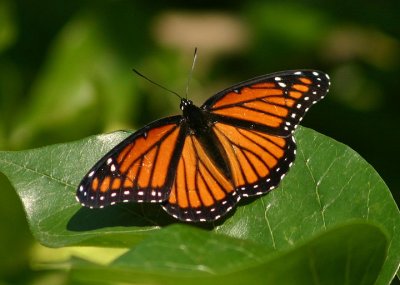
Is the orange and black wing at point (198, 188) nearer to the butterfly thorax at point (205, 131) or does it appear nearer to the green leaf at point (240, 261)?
the butterfly thorax at point (205, 131)

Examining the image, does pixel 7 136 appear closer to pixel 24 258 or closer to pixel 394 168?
pixel 24 258

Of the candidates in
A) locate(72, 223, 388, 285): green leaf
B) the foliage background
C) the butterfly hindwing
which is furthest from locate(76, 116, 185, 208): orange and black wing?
the foliage background

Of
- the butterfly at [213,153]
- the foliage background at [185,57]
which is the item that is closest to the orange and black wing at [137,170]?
the butterfly at [213,153]

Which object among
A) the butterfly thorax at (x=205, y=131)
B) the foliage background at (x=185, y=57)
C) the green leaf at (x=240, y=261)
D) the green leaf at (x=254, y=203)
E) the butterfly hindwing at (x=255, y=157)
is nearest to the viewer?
the green leaf at (x=240, y=261)

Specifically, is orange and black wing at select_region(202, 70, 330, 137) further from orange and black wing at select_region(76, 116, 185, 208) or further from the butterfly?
orange and black wing at select_region(76, 116, 185, 208)

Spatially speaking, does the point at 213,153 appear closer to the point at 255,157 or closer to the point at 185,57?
the point at 255,157

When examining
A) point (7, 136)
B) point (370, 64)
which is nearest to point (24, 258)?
point (7, 136)

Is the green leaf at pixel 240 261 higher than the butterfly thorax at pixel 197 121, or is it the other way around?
the green leaf at pixel 240 261
